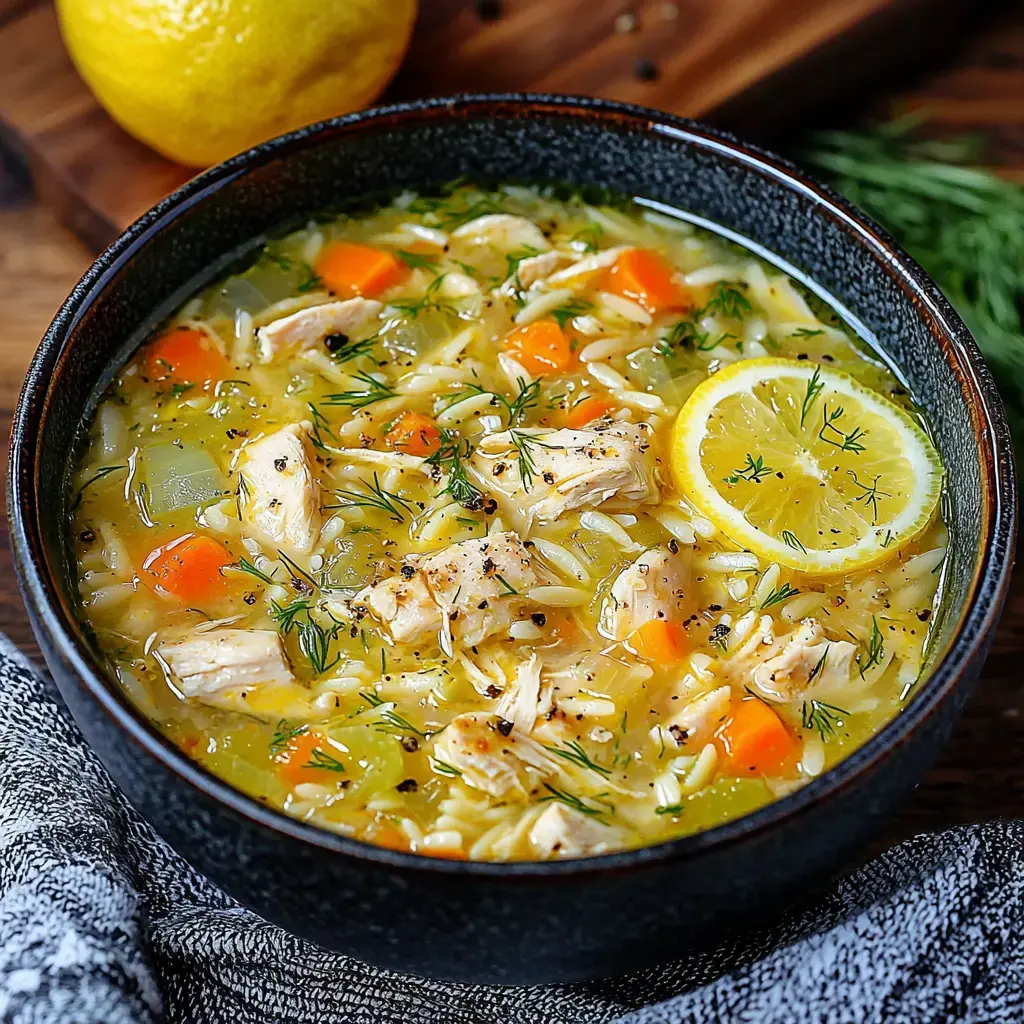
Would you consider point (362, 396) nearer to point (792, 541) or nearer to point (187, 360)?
point (187, 360)

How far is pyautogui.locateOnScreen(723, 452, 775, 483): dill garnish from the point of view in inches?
122

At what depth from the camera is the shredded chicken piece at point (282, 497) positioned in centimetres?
301

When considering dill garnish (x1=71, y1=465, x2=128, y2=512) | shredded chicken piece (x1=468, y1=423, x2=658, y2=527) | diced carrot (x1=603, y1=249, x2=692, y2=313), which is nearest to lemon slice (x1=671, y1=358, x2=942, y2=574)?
shredded chicken piece (x1=468, y1=423, x2=658, y2=527)

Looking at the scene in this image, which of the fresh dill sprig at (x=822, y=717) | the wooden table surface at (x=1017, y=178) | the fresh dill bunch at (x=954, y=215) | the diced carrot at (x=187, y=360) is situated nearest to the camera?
the fresh dill sprig at (x=822, y=717)

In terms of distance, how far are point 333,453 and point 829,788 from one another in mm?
1359

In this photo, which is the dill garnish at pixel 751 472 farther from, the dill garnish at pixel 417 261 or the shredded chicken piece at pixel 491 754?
the dill garnish at pixel 417 261

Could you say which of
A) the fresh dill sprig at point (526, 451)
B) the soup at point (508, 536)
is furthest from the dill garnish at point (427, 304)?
the fresh dill sprig at point (526, 451)

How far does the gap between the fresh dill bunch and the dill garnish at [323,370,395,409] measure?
1922 millimetres

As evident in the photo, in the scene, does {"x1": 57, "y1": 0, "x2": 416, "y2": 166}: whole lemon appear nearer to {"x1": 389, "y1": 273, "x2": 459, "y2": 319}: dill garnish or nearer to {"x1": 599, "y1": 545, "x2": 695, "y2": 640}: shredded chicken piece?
{"x1": 389, "y1": 273, "x2": 459, "y2": 319}: dill garnish

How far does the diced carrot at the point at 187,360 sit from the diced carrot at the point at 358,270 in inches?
14.3

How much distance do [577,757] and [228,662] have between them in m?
0.71

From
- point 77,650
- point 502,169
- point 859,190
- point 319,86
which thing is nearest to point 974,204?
point 859,190

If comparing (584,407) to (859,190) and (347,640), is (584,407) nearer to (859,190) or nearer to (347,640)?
(347,640)

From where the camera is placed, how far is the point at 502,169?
148 inches
